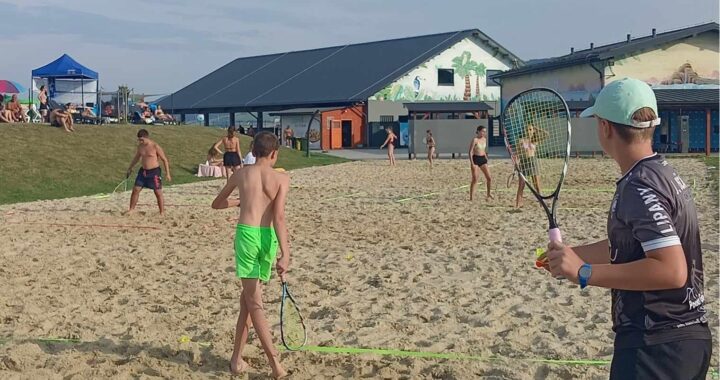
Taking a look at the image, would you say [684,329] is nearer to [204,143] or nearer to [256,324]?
[256,324]

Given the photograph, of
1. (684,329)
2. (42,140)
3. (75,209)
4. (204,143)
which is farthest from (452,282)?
(204,143)

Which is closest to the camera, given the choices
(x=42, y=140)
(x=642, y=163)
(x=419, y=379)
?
(x=642, y=163)

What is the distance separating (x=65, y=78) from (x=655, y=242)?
1395 inches

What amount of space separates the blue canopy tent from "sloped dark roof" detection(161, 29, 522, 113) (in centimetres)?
1907

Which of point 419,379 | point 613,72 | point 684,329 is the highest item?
point 613,72

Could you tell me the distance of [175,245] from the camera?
10750mm

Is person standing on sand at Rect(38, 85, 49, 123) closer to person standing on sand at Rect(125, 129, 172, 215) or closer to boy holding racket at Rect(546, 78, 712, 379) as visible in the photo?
person standing on sand at Rect(125, 129, 172, 215)

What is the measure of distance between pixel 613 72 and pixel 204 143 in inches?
767

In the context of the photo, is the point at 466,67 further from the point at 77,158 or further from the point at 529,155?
the point at 529,155

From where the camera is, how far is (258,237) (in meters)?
5.34

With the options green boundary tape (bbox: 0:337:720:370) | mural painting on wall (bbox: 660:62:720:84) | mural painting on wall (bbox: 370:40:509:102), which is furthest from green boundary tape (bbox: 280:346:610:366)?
mural painting on wall (bbox: 370:40:509:102)

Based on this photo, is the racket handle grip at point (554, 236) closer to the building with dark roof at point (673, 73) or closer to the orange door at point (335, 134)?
the building with dark roof at point (673, 73)

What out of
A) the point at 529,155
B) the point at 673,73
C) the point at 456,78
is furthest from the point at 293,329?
the point at 456,78

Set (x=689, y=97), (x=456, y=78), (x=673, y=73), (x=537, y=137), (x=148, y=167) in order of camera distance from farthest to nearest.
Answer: (x=456, y=78)
(x=673, y=73)
(x=689, y=97)
(x=148, y=167)
(x=537, y=137)
